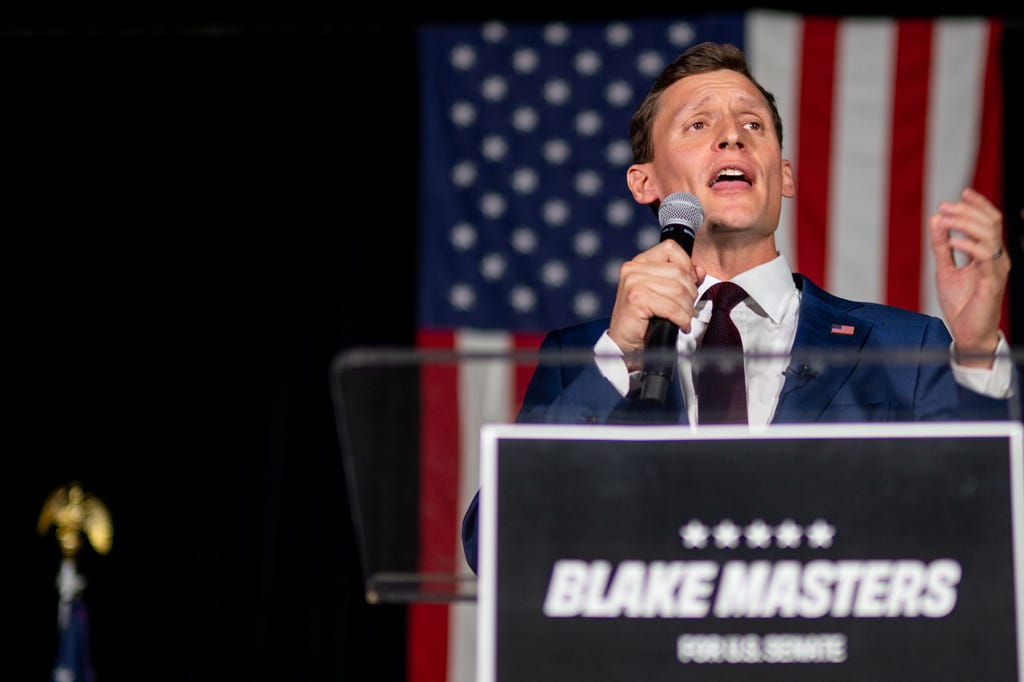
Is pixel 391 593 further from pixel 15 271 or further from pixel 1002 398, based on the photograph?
pixel 15 271

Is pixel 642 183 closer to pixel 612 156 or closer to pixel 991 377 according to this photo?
pixel 991 377

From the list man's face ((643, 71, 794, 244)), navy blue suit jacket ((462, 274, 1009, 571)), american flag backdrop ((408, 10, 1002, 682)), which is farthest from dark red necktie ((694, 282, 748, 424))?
american flag backdrop ((408, 10, 1002, 682))

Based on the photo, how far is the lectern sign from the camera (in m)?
0.75

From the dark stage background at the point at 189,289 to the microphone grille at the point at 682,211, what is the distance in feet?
10.3

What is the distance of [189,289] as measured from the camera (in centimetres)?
465

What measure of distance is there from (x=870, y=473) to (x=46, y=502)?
4261 mm

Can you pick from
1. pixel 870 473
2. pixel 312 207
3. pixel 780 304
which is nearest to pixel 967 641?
pixel 870 473

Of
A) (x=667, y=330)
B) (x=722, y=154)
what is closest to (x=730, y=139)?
(x=722, y=154)

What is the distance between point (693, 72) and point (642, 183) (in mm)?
149

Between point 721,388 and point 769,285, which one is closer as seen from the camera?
point 721,388

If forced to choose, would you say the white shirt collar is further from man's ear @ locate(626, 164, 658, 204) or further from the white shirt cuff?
the white shirt cuff

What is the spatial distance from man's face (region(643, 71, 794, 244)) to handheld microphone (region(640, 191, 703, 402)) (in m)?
0.08

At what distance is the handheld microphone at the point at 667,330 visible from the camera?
0.80 metres

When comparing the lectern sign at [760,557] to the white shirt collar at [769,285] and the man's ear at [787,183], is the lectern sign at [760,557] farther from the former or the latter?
the man's ear at [787,183]
